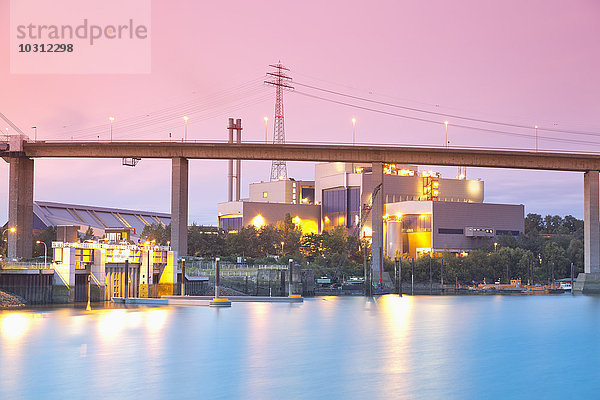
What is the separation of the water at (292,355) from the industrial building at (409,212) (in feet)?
302

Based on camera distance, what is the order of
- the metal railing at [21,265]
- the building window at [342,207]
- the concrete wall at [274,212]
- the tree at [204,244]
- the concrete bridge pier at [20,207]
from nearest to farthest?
the metal railing at [21,265] → the concrete bridge pier at [20,207] → the tree at [204,244] → the building window at [342,207] → the concrete wall at [274,212]

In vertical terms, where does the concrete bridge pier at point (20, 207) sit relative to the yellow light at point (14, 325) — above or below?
above

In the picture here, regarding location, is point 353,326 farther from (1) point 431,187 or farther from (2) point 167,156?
(1) point 431,187

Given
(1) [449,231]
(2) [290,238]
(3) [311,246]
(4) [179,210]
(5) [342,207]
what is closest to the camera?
(4) [179,210]

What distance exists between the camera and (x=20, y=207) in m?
111

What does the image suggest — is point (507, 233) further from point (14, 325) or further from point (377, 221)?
point (14, 325)

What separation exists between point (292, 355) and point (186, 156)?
62191 mm

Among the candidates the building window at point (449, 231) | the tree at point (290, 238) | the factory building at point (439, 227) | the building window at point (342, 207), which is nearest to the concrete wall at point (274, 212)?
the building window at point (342, 207)

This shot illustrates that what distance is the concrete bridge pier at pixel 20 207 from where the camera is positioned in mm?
109750

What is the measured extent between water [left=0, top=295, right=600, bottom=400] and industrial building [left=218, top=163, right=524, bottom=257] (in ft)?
302

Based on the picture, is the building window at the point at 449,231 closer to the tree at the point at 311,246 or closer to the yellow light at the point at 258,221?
the tree at the point at 311,246

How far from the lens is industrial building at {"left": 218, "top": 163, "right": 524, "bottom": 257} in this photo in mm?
178750

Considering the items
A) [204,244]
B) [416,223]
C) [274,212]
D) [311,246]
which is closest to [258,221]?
[274,212]

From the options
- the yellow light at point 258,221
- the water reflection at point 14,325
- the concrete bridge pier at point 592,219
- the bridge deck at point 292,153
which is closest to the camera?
the water reflection at point 14,325
